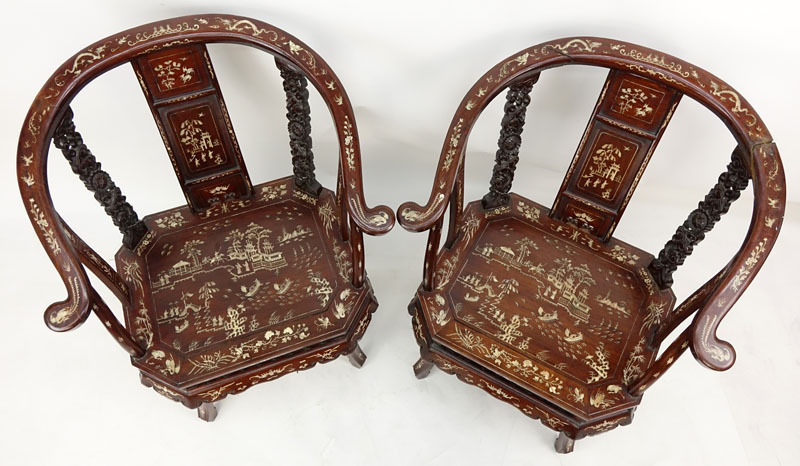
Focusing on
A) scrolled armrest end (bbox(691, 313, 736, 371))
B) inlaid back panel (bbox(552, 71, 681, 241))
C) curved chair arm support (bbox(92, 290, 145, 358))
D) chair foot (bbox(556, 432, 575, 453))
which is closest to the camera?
scrolled armrest end (bbox(691, 313, 736, 371))

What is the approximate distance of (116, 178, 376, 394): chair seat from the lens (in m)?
1.38

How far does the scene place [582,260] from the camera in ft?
5.17

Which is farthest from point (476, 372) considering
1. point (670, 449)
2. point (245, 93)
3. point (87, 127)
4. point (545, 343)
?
point (87, 127)

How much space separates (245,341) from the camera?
4.57 feet

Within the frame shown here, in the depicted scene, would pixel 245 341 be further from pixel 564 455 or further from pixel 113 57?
pixel 564 455

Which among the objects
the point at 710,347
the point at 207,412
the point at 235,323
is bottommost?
the point at 207,412

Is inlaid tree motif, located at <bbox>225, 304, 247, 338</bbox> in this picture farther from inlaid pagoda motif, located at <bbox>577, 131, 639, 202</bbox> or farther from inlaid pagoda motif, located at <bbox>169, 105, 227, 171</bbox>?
inlaid pagoda motif, located at <bbox>577, 131, 639, 202</bbox>

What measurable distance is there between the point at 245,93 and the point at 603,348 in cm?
123

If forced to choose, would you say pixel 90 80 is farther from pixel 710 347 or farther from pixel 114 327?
pixel 710 347

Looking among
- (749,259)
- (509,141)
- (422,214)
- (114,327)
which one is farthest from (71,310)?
(749,259)

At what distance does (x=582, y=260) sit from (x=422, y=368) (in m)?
0.59

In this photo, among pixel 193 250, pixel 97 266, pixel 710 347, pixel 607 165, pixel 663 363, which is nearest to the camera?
pixel 710 347

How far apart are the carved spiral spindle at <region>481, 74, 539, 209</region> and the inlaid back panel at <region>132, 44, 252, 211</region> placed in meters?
0.72

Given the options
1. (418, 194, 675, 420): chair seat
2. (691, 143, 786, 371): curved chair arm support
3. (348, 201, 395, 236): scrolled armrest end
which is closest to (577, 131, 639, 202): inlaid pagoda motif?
(418, 194, 675, 420): chair seat
